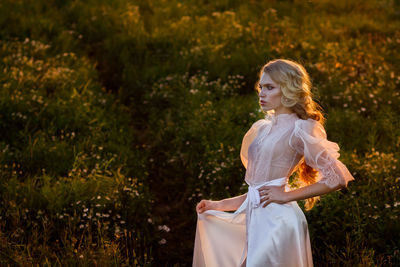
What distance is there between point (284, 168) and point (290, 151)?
0.12 metres

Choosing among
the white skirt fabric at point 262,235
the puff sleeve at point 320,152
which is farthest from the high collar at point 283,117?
the white skirt fabric at point 262,235

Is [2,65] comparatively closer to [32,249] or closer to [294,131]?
[32,249]

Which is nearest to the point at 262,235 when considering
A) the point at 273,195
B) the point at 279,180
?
the point at 273,195

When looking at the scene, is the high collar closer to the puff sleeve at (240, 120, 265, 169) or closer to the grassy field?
the puff sleeve at (240, 120, 265, 169)

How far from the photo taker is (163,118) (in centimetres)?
724

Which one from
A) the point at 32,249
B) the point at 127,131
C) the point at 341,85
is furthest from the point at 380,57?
the point at 32,249

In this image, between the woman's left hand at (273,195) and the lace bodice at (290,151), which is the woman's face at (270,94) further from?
the woman's left hand at (273,195)

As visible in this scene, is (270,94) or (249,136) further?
(249,136)

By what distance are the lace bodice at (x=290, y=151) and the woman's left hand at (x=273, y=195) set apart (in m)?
0.08

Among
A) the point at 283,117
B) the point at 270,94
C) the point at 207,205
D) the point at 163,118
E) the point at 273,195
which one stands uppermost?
the point at 270,94

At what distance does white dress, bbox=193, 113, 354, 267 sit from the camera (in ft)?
8.23

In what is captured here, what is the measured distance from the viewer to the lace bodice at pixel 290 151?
2482 millimetres

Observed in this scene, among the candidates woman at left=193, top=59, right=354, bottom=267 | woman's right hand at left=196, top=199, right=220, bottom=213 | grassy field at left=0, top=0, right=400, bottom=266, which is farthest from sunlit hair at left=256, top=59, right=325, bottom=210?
grassy field at left=0, top=0, right=400, bottom=266

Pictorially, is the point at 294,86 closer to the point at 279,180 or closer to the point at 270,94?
the point at 270,94
